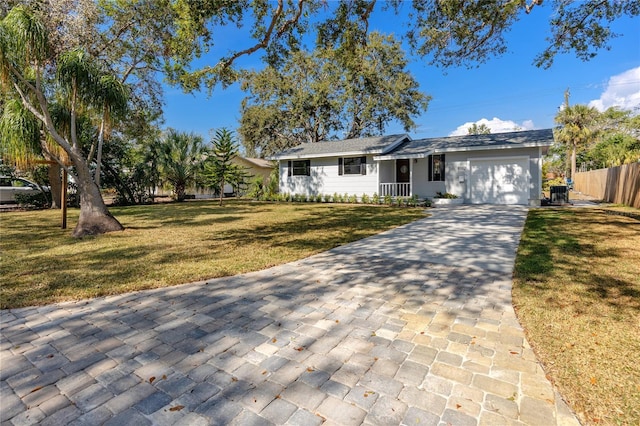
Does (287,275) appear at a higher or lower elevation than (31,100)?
lower

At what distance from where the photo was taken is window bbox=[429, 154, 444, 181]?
1628 cm

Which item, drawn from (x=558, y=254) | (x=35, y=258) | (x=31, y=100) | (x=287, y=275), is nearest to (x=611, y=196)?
(x=558, y=254)

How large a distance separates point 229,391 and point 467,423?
1428 millimetres

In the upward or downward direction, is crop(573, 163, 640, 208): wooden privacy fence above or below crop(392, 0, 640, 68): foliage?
below

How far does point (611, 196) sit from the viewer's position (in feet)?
53.3

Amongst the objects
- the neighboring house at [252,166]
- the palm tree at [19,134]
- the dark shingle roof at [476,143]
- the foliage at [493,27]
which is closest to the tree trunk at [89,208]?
the palm tree at [19,134]

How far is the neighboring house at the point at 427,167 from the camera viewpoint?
14289 mm

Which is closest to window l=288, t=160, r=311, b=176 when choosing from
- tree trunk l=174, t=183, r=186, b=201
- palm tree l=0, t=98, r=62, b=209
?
tree trunk l=174, t=183, r=186, b=201

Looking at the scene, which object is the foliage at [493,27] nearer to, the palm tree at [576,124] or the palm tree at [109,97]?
the palm tree at [109,97]

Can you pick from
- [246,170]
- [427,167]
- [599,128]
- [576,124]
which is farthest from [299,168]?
[599,128]

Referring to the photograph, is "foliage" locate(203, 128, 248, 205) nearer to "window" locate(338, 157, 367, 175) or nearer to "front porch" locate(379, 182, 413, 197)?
"window" locate(338, 157, 367, 175)

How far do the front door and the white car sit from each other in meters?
18.4

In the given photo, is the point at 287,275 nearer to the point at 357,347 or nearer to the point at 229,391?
the point at 357,347

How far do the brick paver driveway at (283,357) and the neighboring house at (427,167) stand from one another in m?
12.0
